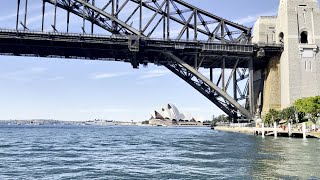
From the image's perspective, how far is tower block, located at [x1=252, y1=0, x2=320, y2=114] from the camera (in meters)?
75.2

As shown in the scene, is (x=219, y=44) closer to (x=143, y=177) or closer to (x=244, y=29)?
(x=244, y=29)

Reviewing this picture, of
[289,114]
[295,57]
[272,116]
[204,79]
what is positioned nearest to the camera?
[289,114]

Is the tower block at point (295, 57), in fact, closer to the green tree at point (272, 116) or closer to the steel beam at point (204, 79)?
the green tree at point (272, 116)

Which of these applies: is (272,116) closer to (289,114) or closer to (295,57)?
(289,114)

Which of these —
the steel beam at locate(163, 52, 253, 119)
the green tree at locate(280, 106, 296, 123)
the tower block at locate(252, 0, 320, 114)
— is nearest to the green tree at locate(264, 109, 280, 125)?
the tower block at locate(252, 0, 320, 114)

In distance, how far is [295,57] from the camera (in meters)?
76.7

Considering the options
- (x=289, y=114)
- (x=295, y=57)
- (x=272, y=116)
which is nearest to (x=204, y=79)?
(x=272, y=116)

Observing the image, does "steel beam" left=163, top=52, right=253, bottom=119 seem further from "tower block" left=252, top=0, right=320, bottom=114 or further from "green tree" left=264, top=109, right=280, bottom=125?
"tower block" left=252, top=0, right=320, bottom=114

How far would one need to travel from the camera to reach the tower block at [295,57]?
75.2 m

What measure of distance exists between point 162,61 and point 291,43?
87.4 feet

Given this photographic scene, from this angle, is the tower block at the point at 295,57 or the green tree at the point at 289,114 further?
the tower block at the point at 295,57

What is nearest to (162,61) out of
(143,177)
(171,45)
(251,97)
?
(171,45)

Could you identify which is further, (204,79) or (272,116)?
(204,79)

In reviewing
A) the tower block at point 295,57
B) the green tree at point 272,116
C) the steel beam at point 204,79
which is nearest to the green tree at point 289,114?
the green tree at point 272,116
